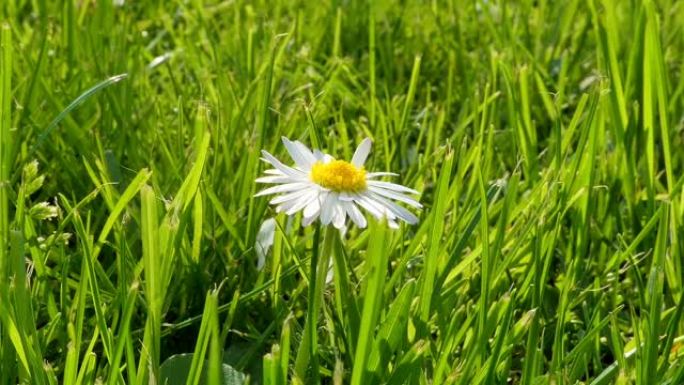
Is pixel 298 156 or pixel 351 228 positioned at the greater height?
pixel 298 156

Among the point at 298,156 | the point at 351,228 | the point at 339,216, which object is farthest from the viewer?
the point at 351,228

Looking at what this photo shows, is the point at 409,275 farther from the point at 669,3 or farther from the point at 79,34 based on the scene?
the point at 669,3

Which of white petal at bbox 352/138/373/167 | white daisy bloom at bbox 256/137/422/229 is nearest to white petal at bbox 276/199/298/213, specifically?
white daisy bloom at bbox 256/137/422/229

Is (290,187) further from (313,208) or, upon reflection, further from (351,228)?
(351,228)

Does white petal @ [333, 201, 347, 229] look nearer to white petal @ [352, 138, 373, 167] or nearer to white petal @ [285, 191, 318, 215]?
white petal @ [285, 191, 318, 215]

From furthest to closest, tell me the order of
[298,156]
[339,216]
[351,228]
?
[351,228], [298,156], [339,216]

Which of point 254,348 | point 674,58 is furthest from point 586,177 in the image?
point 674,58

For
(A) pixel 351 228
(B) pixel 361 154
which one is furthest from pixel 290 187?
(A) pixel 351 228
